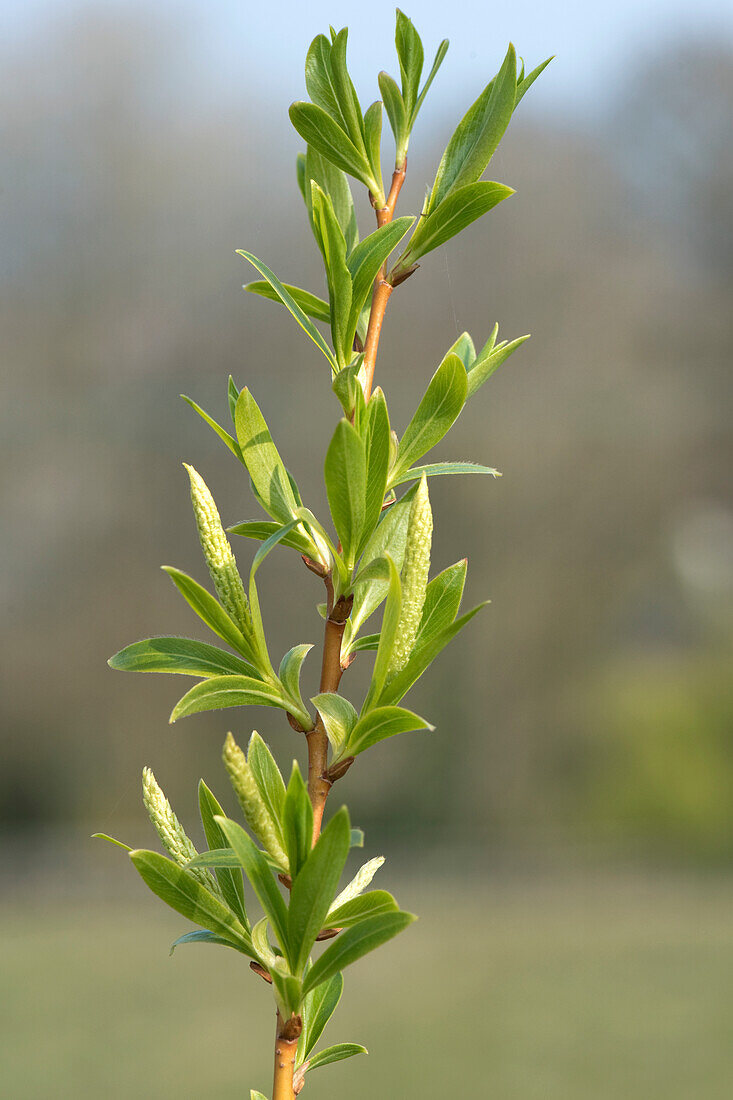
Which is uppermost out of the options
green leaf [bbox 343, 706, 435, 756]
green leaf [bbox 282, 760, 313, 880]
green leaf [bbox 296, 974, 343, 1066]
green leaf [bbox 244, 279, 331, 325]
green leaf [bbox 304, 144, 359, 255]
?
green leaf [bbox 304, 144, 359, 255]

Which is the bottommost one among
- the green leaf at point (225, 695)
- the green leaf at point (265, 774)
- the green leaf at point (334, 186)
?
the green leaf at point (265, 774)

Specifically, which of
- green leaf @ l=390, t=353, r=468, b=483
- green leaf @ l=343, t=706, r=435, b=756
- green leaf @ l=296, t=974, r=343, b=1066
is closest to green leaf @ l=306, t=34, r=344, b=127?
green leaf @ l=390, t=353, r=468, b=483

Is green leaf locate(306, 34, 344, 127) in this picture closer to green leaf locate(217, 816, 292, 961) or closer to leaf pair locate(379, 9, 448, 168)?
leaf pair locate(379, 9, 448, 168)

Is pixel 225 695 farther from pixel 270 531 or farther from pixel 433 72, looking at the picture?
pixel 433 72

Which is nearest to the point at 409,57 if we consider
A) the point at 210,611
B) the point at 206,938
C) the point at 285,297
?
the point at 285,297

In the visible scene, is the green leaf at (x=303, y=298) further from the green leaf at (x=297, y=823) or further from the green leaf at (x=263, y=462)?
the green leaf at (x=297, y=823)

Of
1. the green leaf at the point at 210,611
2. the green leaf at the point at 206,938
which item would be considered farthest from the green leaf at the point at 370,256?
the green leaf at the point at 206,938
